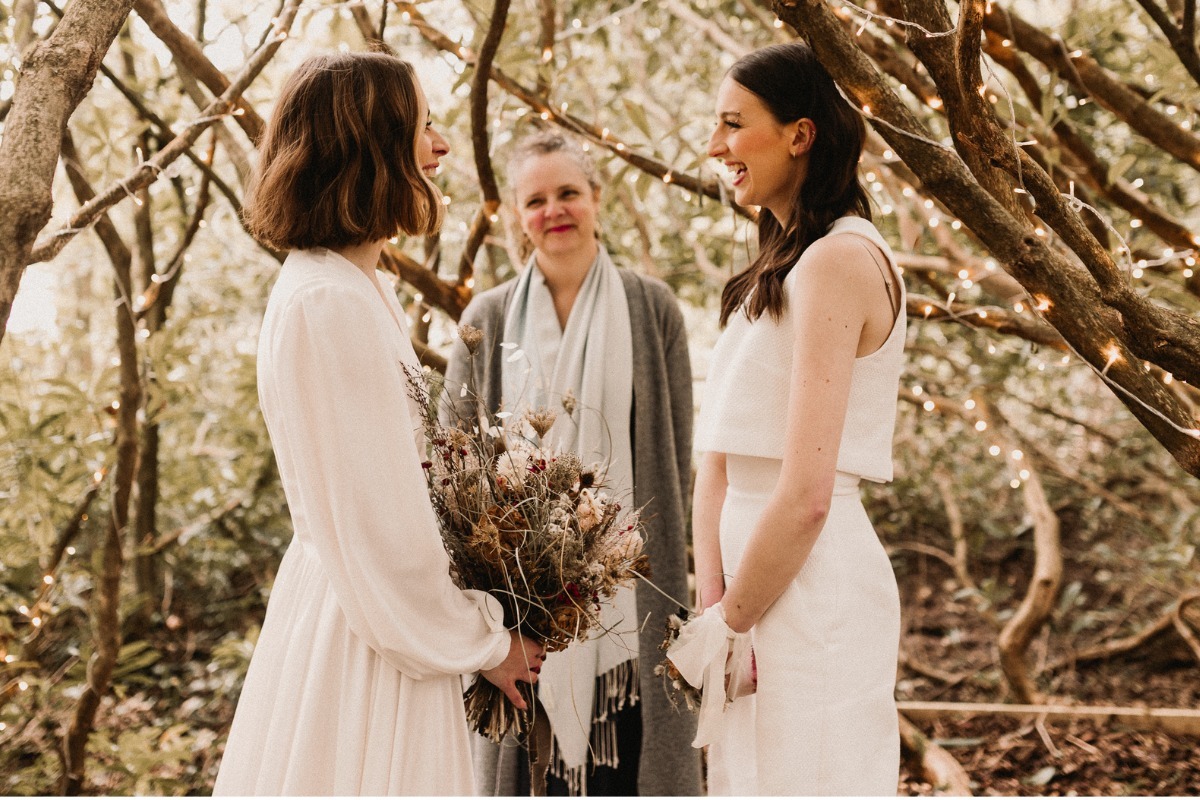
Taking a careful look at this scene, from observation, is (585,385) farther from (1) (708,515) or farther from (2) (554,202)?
(1) (708,515)

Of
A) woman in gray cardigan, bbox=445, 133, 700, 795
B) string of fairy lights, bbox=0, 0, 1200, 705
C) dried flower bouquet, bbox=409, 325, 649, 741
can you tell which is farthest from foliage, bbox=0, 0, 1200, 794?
dried flower bouquet, bbox=409, 325, 649, 741

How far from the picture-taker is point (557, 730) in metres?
2.13

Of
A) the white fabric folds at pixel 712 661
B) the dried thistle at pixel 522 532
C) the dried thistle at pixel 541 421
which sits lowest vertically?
the white fabric folds at pixel 712 661

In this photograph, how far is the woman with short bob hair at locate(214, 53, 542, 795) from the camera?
4.04 feet

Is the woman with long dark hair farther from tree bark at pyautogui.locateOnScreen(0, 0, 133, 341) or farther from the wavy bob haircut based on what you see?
tree bark at pyautogui.locateOnScreen(0, 0, 133, 341)

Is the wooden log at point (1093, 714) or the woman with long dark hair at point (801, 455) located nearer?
the woman with long dark hair at point (801, 455)

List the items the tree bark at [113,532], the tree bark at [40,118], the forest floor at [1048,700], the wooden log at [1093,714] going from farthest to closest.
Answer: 1. the wooden log at [1093,714]
2. the forest floor at [1048,700]
3. the tree bark at [113,532]
4. the tree bark at [40,118]

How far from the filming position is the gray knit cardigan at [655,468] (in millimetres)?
2230

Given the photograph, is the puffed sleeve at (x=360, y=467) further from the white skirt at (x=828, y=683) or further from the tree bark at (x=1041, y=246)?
the tree bark at (x=1041, y=246)

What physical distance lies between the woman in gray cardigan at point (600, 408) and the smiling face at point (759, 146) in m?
0.82

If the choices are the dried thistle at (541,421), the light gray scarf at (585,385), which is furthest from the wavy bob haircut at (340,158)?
the light gray scarf at (585,385)

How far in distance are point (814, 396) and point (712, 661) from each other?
1.33ft

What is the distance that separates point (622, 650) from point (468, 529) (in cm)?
93

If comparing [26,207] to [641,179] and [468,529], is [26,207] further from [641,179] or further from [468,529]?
[641,179]
